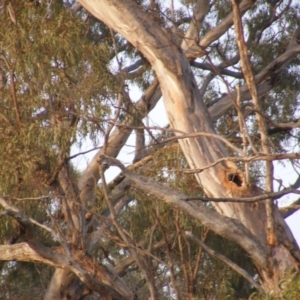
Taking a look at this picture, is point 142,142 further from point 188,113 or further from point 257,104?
point 257,104

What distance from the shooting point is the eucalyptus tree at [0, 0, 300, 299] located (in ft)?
19.9

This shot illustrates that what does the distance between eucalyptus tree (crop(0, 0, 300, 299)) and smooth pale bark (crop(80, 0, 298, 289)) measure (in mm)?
11

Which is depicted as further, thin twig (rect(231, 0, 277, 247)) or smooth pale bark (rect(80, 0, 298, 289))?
smooth pale bark (rect(80, 0, 298, 289))

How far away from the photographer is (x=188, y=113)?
22.2 feet

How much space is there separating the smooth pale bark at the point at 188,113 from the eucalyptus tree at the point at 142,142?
0.04 ft

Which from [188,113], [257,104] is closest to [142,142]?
[188,113]

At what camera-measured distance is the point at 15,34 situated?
28.4 ft

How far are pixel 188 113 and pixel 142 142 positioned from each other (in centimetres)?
282

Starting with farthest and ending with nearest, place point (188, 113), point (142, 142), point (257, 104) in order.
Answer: point (142, 142), point (188, 113), point (257, 104)

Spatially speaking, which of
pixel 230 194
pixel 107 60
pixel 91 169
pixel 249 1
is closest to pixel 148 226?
pixel 91 169

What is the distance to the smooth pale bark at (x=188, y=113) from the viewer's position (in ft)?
20.7

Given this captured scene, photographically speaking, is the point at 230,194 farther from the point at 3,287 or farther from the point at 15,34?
the point at 3,287

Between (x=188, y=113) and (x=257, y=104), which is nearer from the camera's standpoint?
(x=257, y=104)

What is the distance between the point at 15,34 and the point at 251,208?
11.7ft
